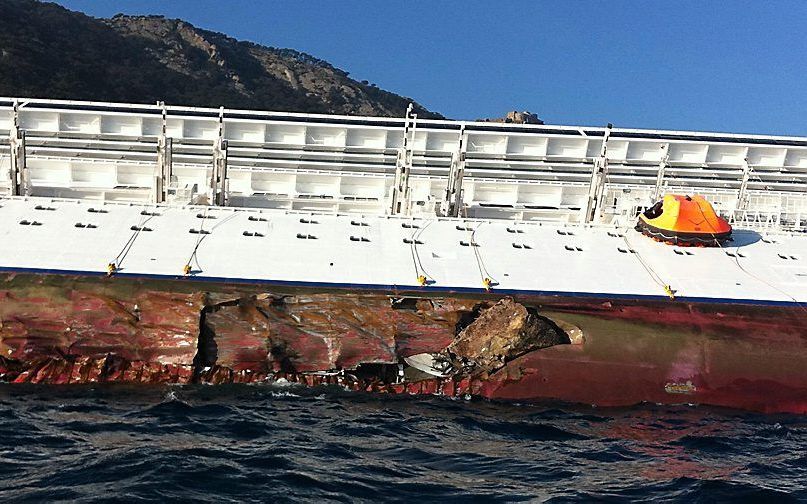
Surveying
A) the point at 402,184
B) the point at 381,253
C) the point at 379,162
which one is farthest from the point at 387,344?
the point at 379,162

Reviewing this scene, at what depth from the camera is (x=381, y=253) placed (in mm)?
21797

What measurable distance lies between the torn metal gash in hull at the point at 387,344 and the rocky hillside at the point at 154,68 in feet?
186

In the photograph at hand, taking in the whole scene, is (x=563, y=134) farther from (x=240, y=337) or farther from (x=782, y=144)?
(x=240, y=337)

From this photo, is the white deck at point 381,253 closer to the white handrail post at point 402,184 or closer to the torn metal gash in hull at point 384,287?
the torn metal gash in hull at point 384,287

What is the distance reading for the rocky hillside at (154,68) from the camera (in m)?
74.8

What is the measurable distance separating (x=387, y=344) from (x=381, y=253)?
147 inches

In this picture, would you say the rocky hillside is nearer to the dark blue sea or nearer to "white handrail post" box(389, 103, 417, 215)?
"white handrail post" box(389, 103, 417, 215)

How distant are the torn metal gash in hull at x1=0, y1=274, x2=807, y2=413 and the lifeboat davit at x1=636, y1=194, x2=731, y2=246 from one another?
4764 mm

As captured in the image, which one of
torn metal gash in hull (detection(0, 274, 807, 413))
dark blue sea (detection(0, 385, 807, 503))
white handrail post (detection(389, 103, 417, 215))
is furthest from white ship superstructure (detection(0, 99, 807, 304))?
dark blue sea (detection(0, 385, 807, 503))

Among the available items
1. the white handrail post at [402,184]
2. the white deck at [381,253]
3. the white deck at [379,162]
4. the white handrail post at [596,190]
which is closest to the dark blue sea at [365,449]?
the white deck at [381,253]

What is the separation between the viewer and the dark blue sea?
12.1 m

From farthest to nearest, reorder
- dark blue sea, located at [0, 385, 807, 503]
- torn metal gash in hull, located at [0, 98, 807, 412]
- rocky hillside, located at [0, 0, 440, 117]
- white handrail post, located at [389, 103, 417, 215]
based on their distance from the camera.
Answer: rocky hillside, located at [0, 0, 440, 117]
white handrail post, located at [389, 103, 417, 215]
torn metal gash in hull, located at [0, 98, 807, 412]
dark blue sea, located at [0, 385, 807, 503]

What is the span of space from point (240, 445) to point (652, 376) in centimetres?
1158

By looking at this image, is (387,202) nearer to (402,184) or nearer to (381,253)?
(402,184)
